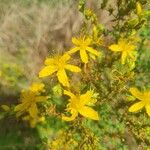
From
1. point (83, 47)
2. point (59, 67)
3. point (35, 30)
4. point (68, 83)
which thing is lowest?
point (68, 83)

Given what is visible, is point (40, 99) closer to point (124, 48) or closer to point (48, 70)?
point (48, 70)

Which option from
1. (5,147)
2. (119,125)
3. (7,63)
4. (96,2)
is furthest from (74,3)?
(5,147)

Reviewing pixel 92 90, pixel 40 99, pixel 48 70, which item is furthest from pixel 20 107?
pixel 92 90

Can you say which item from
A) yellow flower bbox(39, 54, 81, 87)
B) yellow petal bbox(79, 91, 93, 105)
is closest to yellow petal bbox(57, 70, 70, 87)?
yellow flower bbox(39, 54, 81, 87)

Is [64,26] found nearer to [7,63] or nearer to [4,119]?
[7,63]

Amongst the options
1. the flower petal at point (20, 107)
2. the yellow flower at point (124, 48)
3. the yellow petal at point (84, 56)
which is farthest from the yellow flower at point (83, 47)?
the flower petal at point (20, 107)

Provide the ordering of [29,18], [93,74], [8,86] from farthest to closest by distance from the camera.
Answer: [29,18] < [8,86] < [93,74]

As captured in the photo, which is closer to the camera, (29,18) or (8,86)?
(8,86)

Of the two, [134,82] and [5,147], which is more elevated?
[134,82]

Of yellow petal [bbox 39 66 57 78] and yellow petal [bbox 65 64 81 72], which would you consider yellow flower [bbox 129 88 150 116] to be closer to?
yellow petal [bbox 65 64 81 72]
